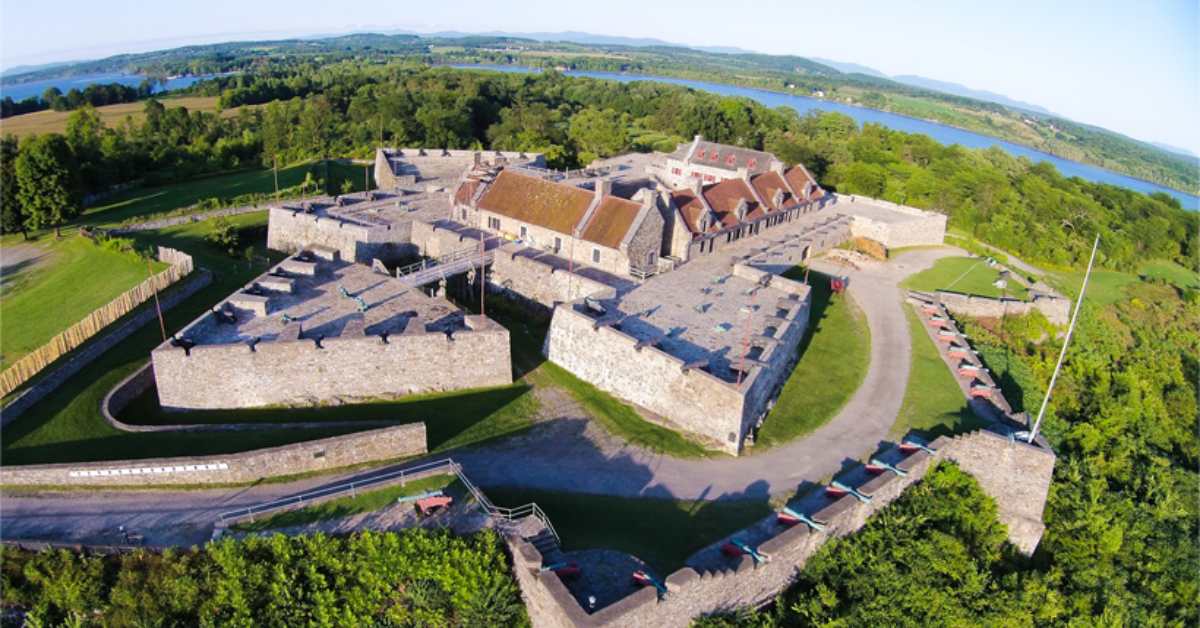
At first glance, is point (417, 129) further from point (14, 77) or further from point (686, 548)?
point (14, 77)

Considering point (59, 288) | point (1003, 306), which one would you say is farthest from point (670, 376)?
point (59, 288)

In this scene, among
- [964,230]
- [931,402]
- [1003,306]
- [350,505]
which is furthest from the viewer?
[964,230]

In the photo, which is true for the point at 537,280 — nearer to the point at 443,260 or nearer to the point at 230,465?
the point at 443,260

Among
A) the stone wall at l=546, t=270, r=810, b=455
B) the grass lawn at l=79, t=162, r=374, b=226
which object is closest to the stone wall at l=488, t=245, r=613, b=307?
the stone wall at l=546, t=270, r=810, b=455

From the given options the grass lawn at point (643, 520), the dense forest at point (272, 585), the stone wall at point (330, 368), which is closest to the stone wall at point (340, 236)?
the stone wall at point (330, 368)

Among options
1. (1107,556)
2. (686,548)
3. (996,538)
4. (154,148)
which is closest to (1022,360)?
(1107,556)

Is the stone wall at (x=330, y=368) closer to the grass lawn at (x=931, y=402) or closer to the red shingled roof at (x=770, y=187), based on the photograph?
the grass lawn at (x=931, y=402)

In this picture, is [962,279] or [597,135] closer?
[962,279]

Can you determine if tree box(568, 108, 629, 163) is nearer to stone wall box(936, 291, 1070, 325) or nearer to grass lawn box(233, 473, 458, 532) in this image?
stone wall box(936, 291, 1070, 325)
